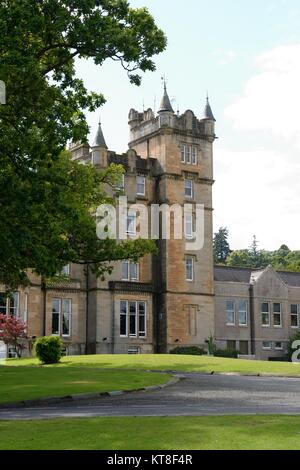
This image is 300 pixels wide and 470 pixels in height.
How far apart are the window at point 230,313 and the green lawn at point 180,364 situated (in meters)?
21.3

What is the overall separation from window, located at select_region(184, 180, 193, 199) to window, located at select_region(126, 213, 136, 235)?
5018mm


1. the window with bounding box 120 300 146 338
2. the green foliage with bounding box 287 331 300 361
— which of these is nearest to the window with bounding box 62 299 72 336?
the window with bounding box 120 300 146 338

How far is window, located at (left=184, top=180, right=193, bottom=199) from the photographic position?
58.5m

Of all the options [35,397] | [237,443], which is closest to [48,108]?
[35,397]

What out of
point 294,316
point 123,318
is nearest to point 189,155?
point 123,318

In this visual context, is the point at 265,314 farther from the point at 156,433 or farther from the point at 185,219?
the point at 156,433

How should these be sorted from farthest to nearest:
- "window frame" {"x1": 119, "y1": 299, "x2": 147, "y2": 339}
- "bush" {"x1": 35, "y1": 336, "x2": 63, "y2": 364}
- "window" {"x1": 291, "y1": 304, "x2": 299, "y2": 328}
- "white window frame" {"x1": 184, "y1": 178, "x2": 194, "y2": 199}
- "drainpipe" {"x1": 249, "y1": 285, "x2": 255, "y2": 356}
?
"window" {"x1": 291, "y1": 304, "x2": 299, "y2": 328} → "drainpipe" {"x1": 249, "y1": 285, "x2": 255, "y2": 356} → "white window frame" {"x1": 184, "y1": 178, "x2": 194, "y2": 199} → "window frame" {"x1": 119, "y1": 299, "x2": 147, "y2": 339} → "bush" {"x1": 35, "y1": 336, "x2": 63, "y2": 364}

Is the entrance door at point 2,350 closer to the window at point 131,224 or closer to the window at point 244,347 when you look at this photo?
the window at point 131,224

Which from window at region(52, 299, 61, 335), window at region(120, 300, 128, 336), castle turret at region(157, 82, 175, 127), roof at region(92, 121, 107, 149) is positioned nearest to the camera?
window at region(52, 299, 61, 335)

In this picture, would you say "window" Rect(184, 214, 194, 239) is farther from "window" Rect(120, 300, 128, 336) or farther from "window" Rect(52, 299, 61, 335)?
"window" Rect(52, 299, 61, 335)

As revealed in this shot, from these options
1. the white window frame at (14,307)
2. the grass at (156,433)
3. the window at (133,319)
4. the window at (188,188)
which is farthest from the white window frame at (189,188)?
the grass at (156,433)

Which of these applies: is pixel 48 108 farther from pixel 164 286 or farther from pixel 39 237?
pixel 164 286

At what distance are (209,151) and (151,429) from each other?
49593 mm

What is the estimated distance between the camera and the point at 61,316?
176 ft
